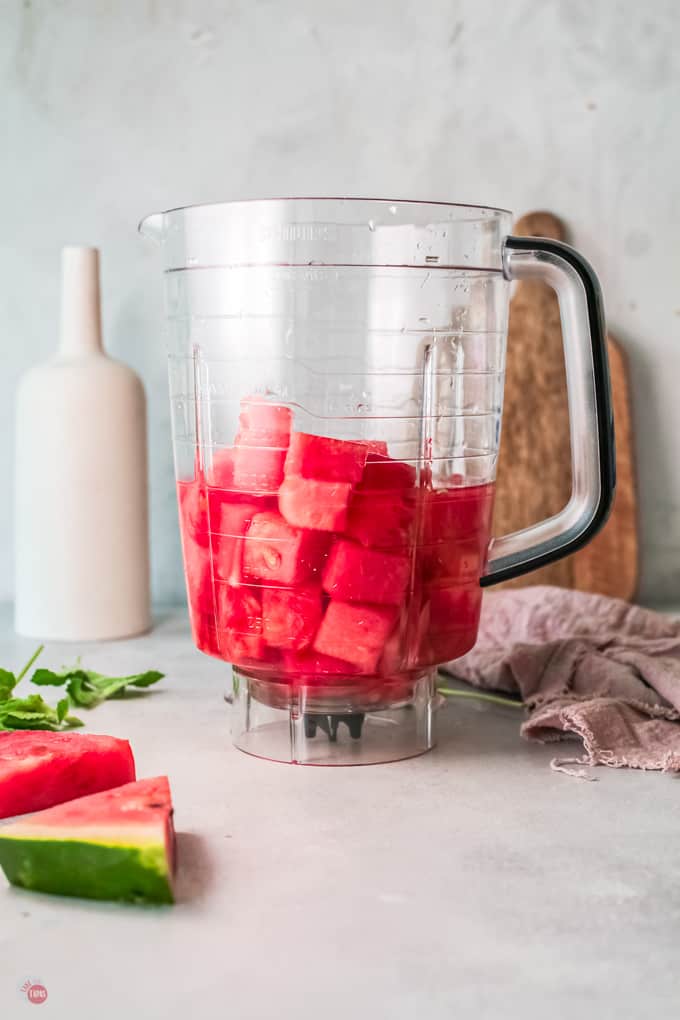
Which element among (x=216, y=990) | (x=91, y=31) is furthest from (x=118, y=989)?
(x=91, y=31)

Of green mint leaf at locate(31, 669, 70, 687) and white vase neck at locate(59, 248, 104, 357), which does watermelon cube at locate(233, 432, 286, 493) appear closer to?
green mint leaf at locate(31, 669, 70, 687)

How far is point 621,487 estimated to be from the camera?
1.61 metres

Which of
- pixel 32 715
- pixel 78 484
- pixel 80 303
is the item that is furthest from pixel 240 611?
pixel 80 303

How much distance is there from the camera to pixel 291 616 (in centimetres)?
91

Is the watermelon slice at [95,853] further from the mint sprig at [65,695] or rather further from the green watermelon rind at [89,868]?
the mint sprig at [65,695]

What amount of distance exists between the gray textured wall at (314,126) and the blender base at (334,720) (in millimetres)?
706

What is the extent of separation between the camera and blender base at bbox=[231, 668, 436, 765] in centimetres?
96

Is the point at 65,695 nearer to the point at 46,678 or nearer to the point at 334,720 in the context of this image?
the point at 46,678

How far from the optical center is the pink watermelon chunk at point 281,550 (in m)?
0.90

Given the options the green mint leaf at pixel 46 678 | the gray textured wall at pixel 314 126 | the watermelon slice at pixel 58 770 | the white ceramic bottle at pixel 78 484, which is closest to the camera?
the watermelon slice at pixel 58 770

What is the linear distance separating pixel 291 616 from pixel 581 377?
306 mm

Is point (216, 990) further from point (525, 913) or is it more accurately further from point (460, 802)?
point (460, 802)

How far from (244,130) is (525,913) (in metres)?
1.18
